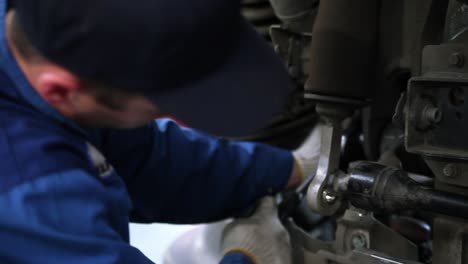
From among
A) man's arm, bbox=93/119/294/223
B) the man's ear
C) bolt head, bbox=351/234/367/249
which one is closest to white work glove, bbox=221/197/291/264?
man's arm, bbox=93/119/294/223

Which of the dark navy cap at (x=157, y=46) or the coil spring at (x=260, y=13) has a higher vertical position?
the dark navy cap at (x=157, y=46)

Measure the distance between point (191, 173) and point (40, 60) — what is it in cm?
52

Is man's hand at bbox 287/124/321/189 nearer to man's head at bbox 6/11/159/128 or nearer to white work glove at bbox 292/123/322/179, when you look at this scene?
white work glove at bbox 292/123/322/179

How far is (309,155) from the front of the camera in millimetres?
1285

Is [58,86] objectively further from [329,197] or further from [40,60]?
[329,197]

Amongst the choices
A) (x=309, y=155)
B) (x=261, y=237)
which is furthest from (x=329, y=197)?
(x=309, y=155)

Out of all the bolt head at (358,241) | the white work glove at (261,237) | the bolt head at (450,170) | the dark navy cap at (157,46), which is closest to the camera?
the dark navy cap at (157,46)

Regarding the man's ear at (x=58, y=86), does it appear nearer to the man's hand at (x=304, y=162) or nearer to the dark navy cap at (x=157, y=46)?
the dark navy cap at (x=157, y=46)

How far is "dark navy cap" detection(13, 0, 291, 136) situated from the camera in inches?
22.6

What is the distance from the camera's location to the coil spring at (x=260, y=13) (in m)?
1.41

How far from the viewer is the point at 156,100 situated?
626 mm

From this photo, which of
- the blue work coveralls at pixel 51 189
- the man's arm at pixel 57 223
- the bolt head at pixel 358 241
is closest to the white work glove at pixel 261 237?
the bolt head at pixel 358 241

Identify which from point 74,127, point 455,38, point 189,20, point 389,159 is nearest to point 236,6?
point 189,20

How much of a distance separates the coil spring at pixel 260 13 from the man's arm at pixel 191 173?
378 mm
